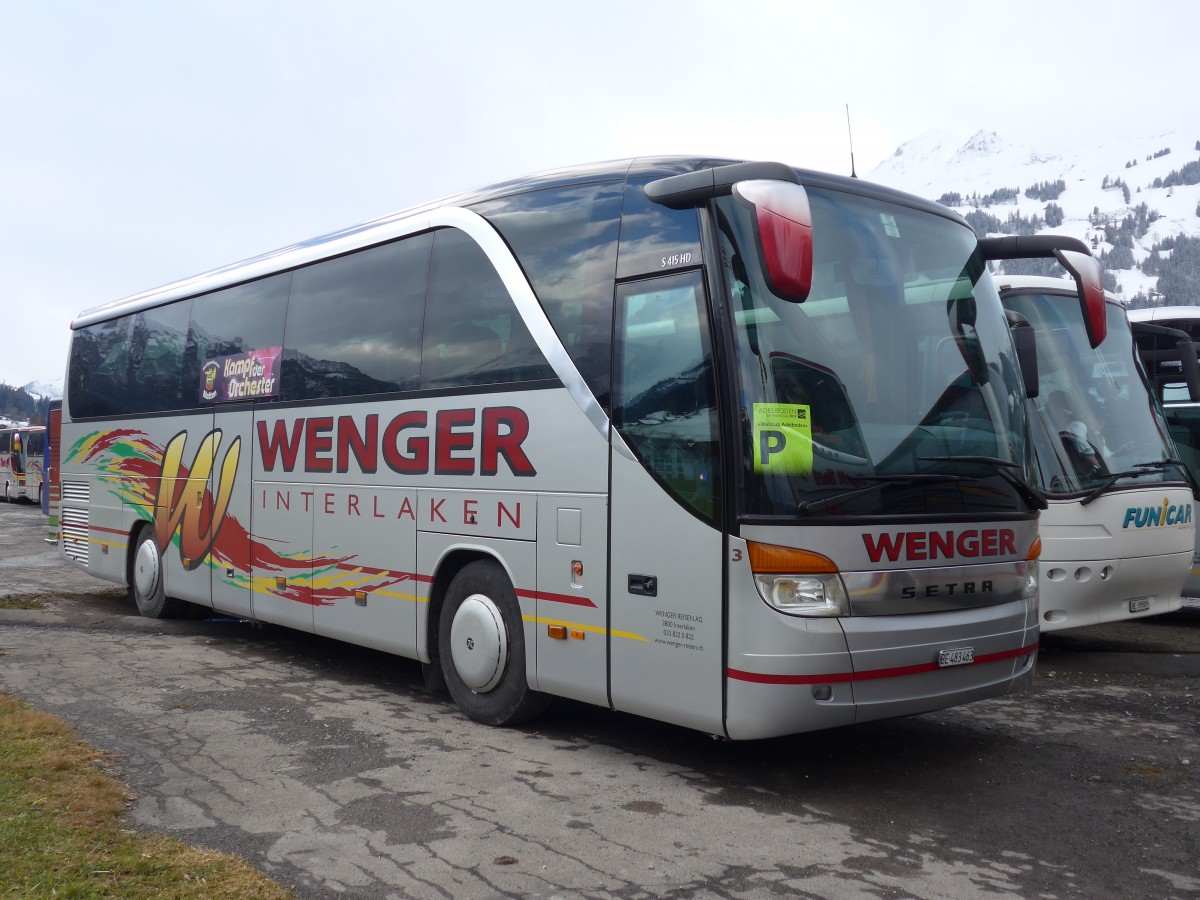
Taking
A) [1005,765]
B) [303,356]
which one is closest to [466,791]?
[1005,765]

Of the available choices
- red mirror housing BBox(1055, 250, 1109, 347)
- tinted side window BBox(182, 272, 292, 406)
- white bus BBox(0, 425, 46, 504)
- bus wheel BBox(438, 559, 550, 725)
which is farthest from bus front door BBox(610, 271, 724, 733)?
white bus BBox(0, 425, 46, 504)

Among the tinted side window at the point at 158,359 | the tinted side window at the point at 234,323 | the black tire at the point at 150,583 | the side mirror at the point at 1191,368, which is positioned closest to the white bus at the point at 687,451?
the tinted side window at the point at 234,323

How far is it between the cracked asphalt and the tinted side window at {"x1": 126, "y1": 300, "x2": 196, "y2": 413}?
331cm

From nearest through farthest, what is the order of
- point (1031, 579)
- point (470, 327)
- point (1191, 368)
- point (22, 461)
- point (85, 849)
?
point (85, 849)
point (1031, 579)
point (470, 327)
point (1191, 368)
point (22, 461)

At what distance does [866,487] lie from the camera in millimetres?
5441

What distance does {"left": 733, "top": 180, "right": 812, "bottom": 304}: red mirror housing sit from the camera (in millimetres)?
4906

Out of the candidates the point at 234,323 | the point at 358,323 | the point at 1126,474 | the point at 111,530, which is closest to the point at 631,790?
the point at 358,323

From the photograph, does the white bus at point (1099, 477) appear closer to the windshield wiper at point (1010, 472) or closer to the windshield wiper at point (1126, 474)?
the windshield wiper at point (1126, 474)

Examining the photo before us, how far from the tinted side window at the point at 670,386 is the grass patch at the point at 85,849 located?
2.69m

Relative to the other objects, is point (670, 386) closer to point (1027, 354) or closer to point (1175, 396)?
point (1027, 354)

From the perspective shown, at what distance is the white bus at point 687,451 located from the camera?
17.6 ft

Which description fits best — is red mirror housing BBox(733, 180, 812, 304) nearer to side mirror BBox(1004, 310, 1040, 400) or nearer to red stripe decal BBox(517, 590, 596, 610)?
red stripe decal BBox(517, 590, 596, 610)

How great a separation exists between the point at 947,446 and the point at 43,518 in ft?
104

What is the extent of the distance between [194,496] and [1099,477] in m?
8.23
